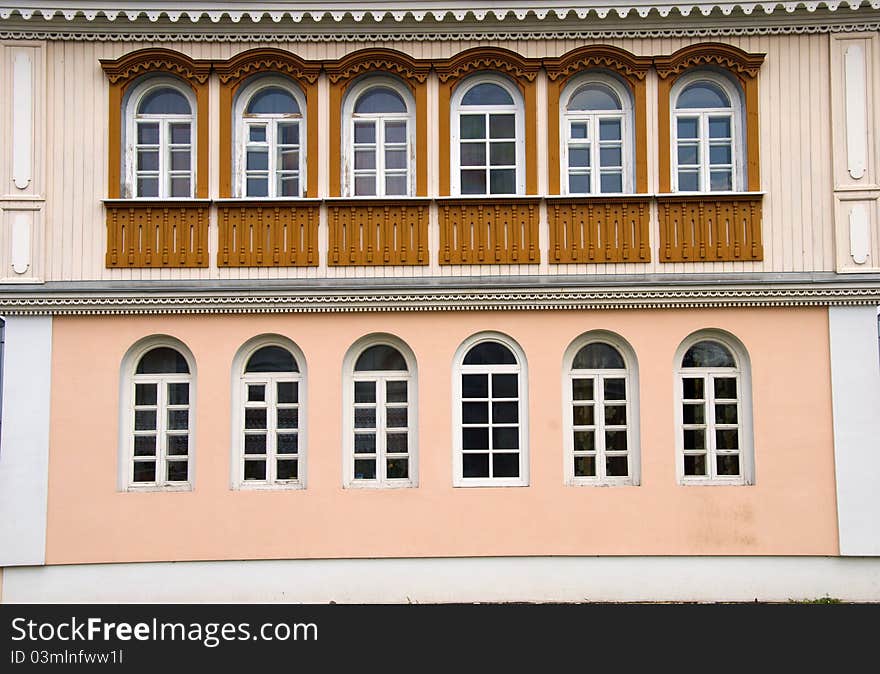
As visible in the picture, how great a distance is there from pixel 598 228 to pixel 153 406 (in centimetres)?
643

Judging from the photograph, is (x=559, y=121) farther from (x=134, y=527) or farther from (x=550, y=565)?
(x=134, y=527)

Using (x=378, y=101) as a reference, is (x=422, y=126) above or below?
below

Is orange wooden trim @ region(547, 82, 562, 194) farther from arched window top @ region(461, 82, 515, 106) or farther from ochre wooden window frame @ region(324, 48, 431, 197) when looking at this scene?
ochre wooden window frame @ region(324, 48, 431, 197)

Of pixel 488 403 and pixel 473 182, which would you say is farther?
pixel 473 182

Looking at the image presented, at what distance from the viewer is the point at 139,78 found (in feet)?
39.0

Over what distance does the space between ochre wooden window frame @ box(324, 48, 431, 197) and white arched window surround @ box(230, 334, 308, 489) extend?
2.31 m

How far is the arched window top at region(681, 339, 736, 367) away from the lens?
38.8ft

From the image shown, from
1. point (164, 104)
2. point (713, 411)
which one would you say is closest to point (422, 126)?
point (164, 104)

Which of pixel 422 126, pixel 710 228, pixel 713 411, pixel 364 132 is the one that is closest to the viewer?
pixel 710 228

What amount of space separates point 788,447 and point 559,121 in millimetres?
5276

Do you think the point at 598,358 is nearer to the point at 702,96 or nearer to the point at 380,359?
the point at 380,359

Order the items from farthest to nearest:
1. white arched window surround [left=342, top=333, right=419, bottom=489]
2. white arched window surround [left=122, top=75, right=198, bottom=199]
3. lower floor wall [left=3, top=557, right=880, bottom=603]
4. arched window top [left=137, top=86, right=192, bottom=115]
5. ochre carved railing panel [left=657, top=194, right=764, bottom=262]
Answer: arched window top [left=137, top=86, right=192, bottom=115]
white arched window surround [left=122, top=75, right=198, bottom=199]
white arched window surround [left=342, top=333, right=419, bottom=489]
ochre carved railing panel [left=657, top=194, right=764, bottom=262]
lower floor wall [left=3, top=557, right=880, bottom=603]

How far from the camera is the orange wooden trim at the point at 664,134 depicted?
38.6 ft

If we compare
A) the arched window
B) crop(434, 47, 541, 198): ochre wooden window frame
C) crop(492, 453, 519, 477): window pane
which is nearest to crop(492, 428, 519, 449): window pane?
crop(492, 453, 519, 477): window pane
